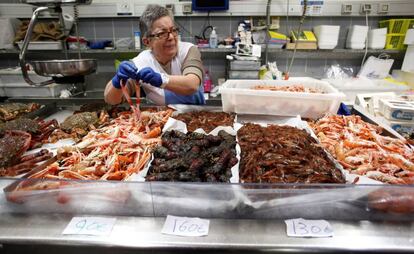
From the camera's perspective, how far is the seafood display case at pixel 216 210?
1055 millimetres

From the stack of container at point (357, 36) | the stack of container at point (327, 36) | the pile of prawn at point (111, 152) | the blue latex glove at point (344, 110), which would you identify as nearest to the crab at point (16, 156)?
the pile of prawn at point (111, 152)

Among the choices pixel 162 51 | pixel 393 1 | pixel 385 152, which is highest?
pixel 393 1

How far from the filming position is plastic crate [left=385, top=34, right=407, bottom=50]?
14.2ft

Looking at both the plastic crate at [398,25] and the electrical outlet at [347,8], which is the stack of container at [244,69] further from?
the plastic crate at [398,25]

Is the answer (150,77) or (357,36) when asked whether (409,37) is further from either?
(150,77)

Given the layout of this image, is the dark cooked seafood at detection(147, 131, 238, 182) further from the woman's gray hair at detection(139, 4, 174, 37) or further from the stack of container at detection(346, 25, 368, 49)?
the stack of container at detection(346, 25, 368, 49)

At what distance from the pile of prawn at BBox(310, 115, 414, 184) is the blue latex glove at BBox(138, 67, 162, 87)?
4.23ft

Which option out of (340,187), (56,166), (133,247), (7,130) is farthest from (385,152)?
(7,130)

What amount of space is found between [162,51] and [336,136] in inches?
70.2

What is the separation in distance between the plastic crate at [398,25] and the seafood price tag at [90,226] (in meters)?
5.09

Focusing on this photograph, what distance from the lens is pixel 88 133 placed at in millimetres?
2047

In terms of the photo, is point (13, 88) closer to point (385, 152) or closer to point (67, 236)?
point (67, 236)

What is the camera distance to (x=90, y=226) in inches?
44.3

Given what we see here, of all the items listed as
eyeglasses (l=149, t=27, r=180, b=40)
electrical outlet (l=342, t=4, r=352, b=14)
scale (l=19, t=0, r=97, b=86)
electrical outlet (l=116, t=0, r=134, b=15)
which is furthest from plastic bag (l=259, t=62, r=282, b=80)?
scale (l=19, t=0, r=97, b=86)
